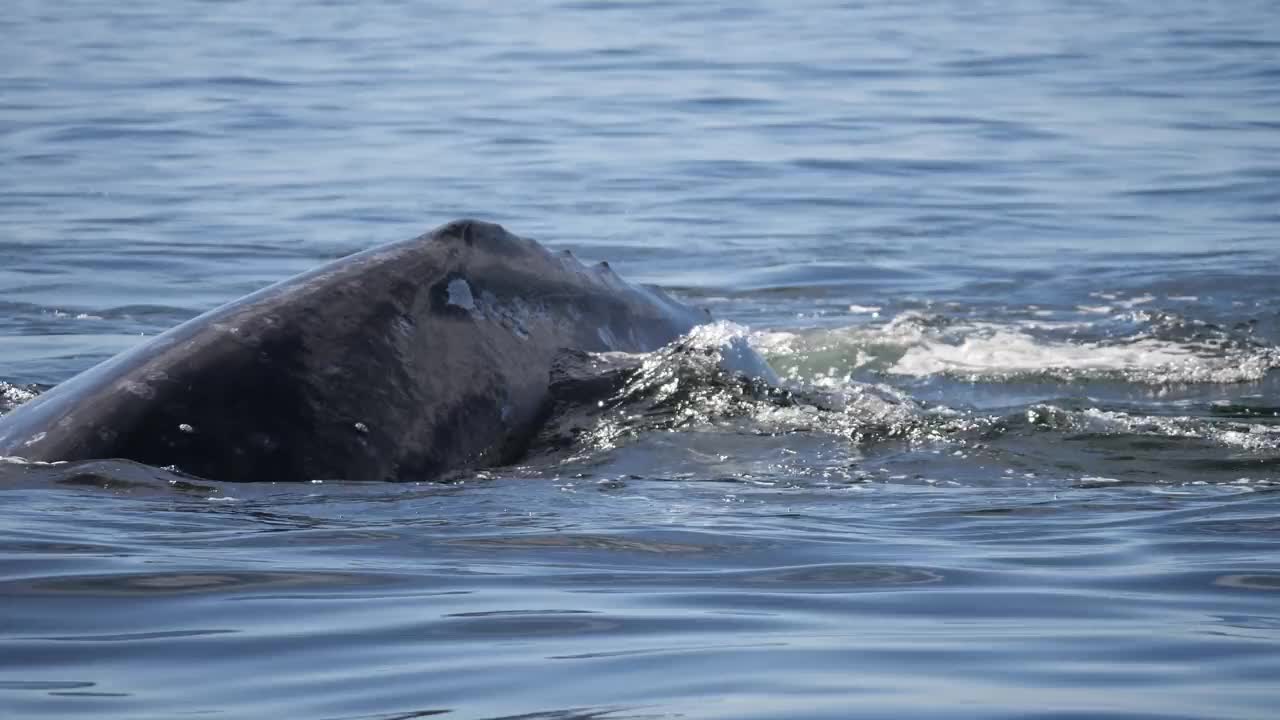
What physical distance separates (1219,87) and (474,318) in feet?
55.4

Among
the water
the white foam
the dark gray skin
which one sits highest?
the dark gray skin

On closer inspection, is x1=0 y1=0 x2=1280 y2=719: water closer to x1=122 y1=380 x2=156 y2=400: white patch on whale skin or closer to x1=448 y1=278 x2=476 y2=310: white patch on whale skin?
x1=122 y1=380 x2=156 y2=400: white patch on whale skin

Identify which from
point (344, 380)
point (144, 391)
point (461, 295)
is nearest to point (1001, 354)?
point (461, 295)

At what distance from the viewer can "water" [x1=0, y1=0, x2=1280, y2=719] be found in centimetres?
369

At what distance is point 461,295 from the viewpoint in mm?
6043

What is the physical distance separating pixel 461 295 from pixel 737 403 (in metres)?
1.01

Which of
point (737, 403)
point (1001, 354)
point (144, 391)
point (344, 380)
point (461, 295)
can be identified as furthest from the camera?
point (1001, 354)

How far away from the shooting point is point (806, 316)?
11039mm

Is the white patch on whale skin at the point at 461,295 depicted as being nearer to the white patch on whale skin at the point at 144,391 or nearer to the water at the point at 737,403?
the water at the point at 737,403

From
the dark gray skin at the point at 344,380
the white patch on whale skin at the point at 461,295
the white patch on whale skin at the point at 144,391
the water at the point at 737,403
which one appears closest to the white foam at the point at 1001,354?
the water at the point at 737,403

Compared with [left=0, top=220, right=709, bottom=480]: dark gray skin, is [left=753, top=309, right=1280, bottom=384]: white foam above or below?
below

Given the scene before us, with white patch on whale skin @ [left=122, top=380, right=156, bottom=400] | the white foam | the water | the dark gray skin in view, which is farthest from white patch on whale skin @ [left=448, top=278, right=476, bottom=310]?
the white foam

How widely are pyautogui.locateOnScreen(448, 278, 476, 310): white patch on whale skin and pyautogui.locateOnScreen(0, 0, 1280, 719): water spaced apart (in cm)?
52

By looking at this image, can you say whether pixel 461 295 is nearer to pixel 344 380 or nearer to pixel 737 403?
pixel 344 380
